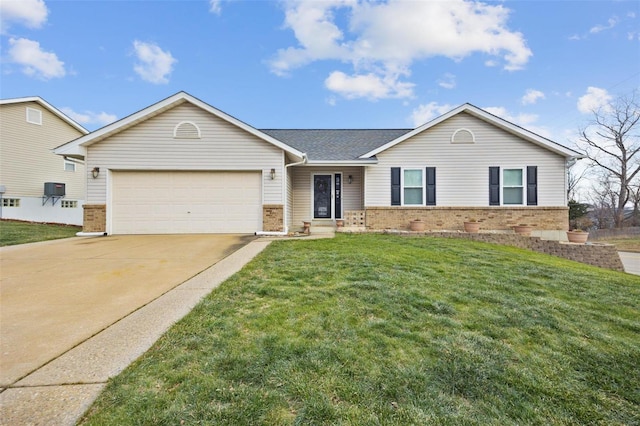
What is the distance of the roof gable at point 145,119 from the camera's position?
33.1 ft

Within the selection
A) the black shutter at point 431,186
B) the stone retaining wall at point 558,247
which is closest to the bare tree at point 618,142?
the stone retaining wall at point 558,247

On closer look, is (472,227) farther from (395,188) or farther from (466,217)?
(395,188)

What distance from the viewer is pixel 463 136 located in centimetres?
1180

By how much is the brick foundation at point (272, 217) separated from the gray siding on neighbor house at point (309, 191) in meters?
2.16

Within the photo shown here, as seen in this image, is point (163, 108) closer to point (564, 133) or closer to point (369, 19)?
point (369, 19)

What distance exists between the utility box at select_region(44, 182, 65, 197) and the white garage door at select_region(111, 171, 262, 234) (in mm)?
9931

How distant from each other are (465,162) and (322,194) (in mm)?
5888

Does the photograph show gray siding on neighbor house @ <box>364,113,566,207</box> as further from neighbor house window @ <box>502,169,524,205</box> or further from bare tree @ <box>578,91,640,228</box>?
bare tree @ <box>578,91,640,228</box>

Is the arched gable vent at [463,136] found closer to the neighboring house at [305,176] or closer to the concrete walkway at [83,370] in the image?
the neighboring house at [305,176]

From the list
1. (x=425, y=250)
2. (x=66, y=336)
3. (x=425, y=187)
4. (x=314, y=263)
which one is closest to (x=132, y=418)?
(x=66, y=336)

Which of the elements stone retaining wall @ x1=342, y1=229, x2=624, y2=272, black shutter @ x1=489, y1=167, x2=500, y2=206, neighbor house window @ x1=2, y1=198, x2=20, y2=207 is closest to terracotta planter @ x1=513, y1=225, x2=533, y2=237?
stone retaining wall @ x1=342, y1=229, x2=624, y2=272

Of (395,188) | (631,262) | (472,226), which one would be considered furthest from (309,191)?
(631,262)

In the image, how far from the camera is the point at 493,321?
10.9 ft

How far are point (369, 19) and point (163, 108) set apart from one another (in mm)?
9603
